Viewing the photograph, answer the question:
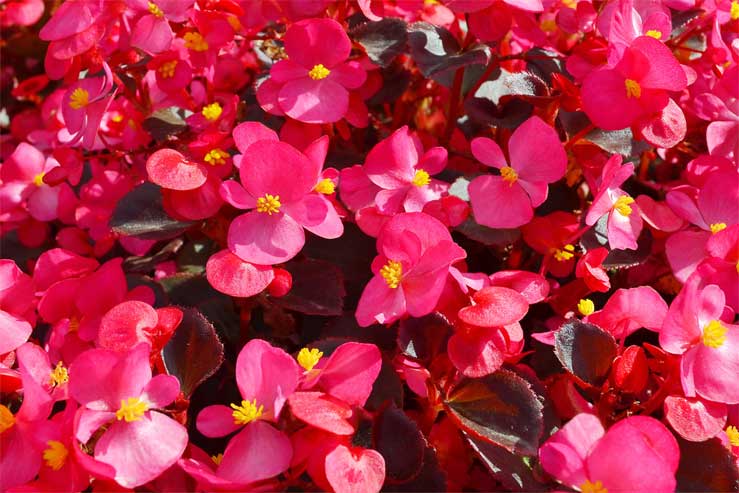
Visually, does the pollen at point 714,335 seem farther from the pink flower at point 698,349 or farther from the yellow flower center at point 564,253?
the yellow flower center at point 564,253

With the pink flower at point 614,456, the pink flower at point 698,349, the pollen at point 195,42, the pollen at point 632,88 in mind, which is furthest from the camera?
the pollen at point 195,42

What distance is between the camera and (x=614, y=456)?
51 centimetres

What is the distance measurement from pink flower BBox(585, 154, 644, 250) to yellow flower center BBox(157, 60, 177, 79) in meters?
0.47

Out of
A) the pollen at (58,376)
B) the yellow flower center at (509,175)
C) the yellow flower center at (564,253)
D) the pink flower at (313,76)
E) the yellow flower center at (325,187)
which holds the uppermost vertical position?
the pink flower at (313,76)

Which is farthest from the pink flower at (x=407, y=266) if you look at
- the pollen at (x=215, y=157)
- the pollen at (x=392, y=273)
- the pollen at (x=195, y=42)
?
the pollen at (x=195, y=42)

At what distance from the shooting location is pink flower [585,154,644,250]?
27.4 inches

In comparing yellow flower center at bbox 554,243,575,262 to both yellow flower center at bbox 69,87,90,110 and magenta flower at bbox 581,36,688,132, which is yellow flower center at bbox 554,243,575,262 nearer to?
magenta flower at bbox 581,36,688,132

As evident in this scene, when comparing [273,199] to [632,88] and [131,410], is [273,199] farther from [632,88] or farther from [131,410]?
[632,88]

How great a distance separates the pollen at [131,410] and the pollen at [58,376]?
4.5 inches

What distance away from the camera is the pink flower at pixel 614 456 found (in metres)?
0.50

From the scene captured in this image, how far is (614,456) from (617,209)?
0.31 meters

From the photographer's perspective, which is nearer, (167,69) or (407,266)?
(407,266)

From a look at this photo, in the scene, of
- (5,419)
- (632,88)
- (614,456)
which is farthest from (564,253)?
(5,419)

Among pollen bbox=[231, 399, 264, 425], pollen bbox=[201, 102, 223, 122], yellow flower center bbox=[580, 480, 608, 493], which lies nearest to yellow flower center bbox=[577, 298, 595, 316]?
yellow flower center bbox=[580, 480, 608, 493]
